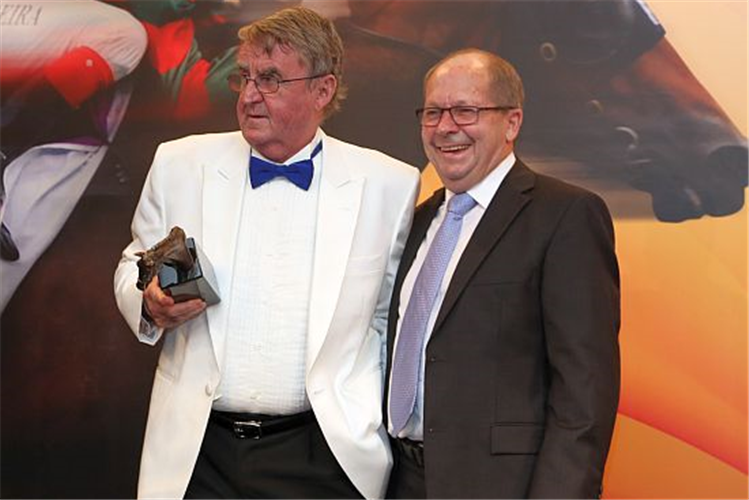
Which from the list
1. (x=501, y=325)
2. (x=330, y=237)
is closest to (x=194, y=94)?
(x=330, y=237)

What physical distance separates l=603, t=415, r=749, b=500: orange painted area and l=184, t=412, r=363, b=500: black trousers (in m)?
1.12

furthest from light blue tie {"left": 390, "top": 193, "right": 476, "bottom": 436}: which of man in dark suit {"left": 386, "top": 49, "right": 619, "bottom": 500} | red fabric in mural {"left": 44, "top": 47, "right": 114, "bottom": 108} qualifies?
red fabric in mural {"left": 44, "top": 47, "right": 114, "bottom": 108}

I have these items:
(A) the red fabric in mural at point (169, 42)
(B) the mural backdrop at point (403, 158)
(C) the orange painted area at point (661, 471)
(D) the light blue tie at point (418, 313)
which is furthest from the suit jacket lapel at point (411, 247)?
(A) the red fabric in mural at point (169, 42)

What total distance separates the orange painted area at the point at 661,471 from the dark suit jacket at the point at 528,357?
1171mm

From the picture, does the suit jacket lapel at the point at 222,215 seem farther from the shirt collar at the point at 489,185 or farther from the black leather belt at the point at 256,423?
the shirt collar at the point at 489,185

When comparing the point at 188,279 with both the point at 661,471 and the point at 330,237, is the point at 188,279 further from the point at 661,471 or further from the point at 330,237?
the point at 661,471

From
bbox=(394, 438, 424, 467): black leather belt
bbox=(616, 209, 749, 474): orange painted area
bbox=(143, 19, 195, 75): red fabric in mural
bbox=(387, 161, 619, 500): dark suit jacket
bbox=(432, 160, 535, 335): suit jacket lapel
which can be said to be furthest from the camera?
bbox=(143, 19, 195, 75): red fabric in mural

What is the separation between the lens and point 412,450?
223cm

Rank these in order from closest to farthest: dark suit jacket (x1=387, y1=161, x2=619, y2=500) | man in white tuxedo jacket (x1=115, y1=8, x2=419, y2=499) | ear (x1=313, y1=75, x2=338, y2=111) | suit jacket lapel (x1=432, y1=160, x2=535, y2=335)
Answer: dark suit jacket (x1=387, y1=161, x2=619, y2=500) < suit jacket lapel (x1=432, y1=160, x2=535, y2=335) < man in white tuxedo jacket (x1=115, y1=8, x2=419, y2=499) < ear (x1=313, y1=75, x2=338, y2=111)

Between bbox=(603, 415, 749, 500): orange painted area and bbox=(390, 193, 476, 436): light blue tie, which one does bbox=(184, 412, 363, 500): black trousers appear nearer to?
bbox=(390, 193, 476, 436): light blue tie

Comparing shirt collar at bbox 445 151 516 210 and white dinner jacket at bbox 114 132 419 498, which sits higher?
shirt collar at bbox 445 151 516 210

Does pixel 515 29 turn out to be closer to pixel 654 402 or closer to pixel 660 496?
pixel 654 402

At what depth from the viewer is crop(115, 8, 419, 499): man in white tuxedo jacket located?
2305 mm

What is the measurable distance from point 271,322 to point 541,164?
125 cm
